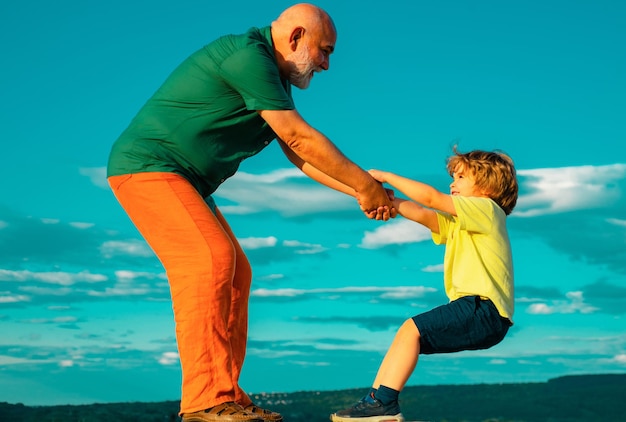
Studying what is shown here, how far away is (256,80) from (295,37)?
2.02 feet

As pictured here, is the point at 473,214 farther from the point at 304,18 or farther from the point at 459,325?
the point at 304,18

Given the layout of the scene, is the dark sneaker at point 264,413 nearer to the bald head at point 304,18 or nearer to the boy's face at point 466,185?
the boy's face at point 466,185

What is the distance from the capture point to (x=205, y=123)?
218 inches

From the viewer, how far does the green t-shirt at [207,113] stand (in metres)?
5.38

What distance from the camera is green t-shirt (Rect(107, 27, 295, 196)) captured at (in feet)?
17.7

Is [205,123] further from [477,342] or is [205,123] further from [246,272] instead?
[477,342]

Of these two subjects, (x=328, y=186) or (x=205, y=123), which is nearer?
(x=205, y=123)

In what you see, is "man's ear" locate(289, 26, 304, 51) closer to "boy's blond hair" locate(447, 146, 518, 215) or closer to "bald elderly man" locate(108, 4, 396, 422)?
"bald elderly man" locate(108, 4, 396, 422)

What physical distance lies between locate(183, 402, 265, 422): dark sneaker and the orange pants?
0.11ft

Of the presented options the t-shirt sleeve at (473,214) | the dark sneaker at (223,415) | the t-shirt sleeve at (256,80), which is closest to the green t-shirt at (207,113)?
the t-shirt sleeve at (256,80)

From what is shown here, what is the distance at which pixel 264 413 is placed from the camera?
5.45 m

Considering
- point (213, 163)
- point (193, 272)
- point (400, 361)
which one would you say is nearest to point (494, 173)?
point (400, 361)

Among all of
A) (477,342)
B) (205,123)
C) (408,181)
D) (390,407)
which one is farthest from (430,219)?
(205,123)

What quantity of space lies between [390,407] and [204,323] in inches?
50.4
